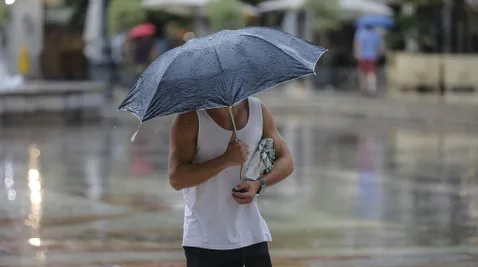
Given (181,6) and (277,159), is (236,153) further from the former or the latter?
(181,6)

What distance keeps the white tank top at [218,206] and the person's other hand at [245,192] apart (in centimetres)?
6

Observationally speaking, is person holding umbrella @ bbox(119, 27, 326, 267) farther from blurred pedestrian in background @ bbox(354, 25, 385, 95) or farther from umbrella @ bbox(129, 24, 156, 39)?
umbrella @ bbox(129, 24, 156, 39)

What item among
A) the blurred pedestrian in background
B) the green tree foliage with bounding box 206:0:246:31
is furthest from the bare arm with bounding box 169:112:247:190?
the green tree foliage with bounding box 206:0:246:31

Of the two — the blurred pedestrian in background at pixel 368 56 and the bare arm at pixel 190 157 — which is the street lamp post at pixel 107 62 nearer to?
the blurred pedestrian in background at pixel 368 56

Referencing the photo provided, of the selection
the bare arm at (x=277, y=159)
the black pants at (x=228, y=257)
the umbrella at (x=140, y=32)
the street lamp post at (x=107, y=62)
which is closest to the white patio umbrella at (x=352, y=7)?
the umbrella at (x=140, y=32)

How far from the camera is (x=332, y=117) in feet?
82.4

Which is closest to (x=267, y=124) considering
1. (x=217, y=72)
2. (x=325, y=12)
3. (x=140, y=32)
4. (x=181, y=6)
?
(x=217, y=72)

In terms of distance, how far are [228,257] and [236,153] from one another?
1.51 ft

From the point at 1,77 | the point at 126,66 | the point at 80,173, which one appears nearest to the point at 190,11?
the point at 126,66

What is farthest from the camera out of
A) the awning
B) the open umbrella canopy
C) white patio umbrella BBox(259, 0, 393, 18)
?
the awning

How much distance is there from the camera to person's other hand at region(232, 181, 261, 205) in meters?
5.33

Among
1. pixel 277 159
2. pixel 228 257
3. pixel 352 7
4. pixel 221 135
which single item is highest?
pixel 352 7

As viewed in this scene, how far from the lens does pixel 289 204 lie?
12039mm

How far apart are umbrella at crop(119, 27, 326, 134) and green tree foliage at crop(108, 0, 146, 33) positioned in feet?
94.2
